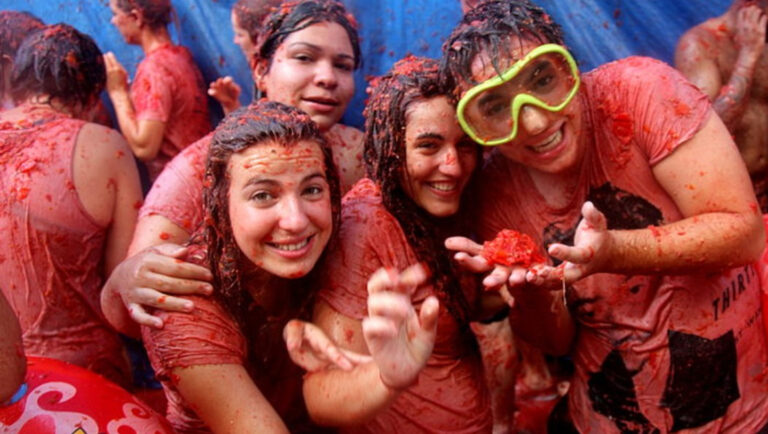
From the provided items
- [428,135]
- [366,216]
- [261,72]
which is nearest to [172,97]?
[261,72]

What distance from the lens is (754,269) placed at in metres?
2.83

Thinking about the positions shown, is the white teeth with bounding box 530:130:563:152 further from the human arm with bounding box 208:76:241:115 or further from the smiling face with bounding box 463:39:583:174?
the human arm with bounding box 208:76:241:115

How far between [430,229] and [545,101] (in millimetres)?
664

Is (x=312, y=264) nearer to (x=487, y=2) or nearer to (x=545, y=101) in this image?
(x=545, y=101)

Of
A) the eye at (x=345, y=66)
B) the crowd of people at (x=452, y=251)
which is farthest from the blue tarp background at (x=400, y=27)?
the crowd of people at (x=452, y=251)

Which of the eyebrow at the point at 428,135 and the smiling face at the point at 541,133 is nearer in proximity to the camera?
the smiling face at the point at 541,133

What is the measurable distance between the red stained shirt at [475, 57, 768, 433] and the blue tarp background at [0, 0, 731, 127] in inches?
39.9

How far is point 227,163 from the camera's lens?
8.21 feet

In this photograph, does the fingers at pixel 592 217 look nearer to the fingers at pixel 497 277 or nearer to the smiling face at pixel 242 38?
the fingers at pixel 497 277

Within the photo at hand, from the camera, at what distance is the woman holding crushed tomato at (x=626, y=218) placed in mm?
2443

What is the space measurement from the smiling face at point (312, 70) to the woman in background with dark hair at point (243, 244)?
Answer: 0.90 meters

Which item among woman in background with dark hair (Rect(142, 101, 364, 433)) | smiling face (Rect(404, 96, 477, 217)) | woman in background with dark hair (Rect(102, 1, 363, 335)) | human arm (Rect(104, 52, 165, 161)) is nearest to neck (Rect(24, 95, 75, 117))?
human arm (Rect(104, 52, 165, 161))

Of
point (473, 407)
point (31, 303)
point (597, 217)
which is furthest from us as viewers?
point (31, 303)

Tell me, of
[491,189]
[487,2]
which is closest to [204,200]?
[491,189]
